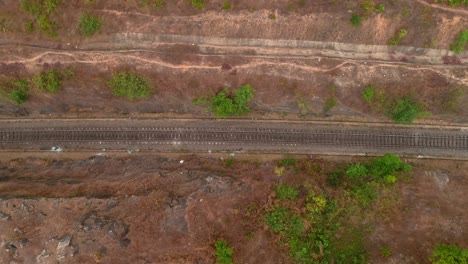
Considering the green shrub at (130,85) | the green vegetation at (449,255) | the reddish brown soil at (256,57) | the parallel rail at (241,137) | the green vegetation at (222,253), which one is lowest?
the green vegetation at (222,253)

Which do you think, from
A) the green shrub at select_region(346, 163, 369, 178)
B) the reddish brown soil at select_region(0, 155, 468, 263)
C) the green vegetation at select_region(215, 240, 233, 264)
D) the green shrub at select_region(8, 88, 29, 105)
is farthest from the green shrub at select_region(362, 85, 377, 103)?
the green shrub at select_region(8, 88, 29, 105)

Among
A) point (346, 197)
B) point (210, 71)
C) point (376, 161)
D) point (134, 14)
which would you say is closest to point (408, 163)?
point (376, 161)

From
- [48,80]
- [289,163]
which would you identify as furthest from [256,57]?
[48,80]

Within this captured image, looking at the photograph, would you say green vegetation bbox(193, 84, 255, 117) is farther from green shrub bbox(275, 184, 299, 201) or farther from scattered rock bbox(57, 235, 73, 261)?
scattered rock bbox(57, 235, 73, 261)

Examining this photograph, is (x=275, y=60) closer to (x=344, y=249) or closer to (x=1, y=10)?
(x=344, y=249)

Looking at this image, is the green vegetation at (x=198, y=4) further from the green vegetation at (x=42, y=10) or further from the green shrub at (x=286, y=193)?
the green shrub at (x=286, y=193)

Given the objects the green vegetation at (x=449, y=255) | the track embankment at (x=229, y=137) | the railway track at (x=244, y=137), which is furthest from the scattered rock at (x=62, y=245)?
the green vegetation at (x=449, y=255)
